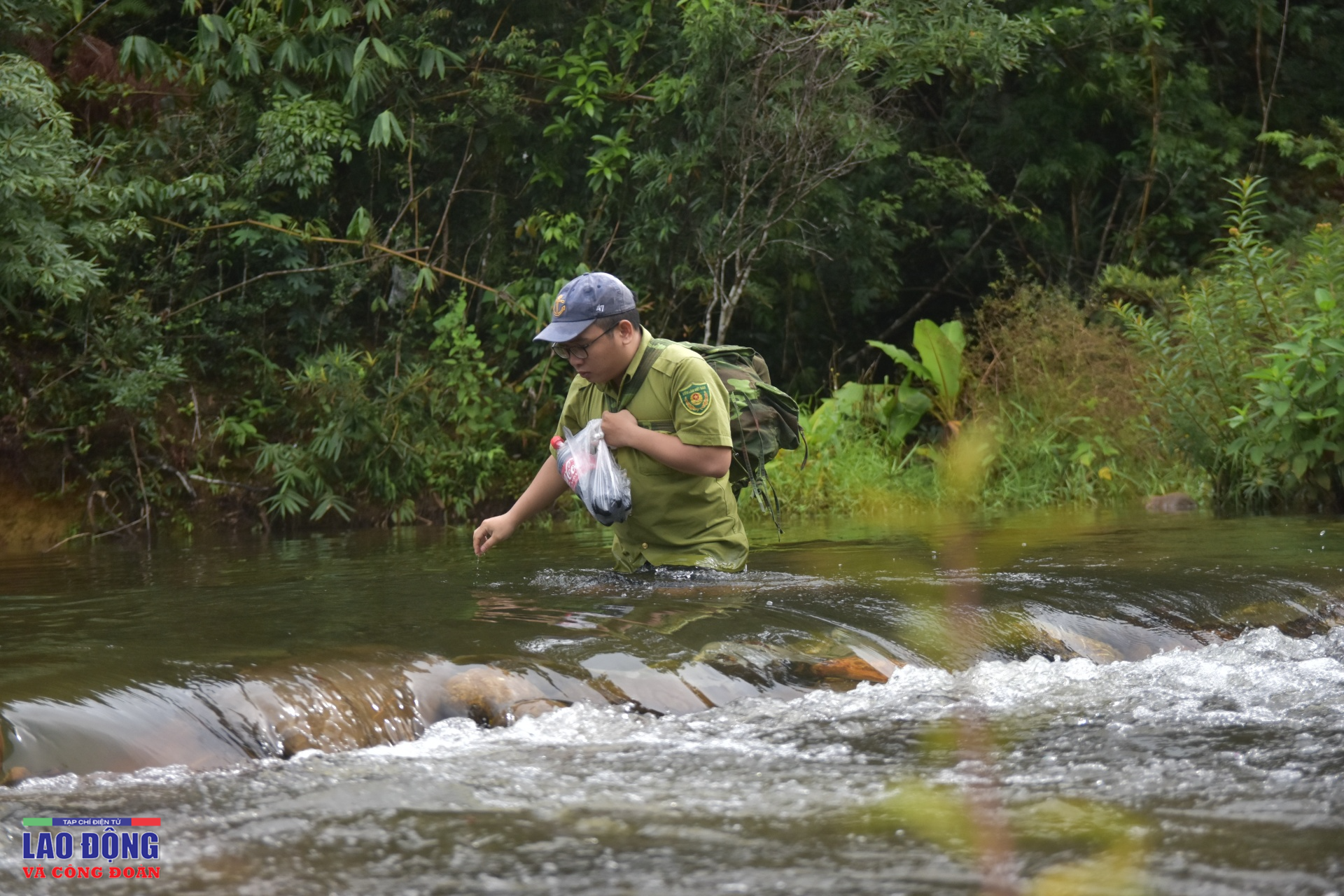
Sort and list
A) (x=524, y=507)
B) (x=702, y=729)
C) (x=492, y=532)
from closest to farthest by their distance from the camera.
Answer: (x=702, y=729) → (x=492, y=532) → (x=524, y=507)

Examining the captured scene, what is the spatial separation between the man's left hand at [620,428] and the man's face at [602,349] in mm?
177

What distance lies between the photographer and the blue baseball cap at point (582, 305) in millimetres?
5469

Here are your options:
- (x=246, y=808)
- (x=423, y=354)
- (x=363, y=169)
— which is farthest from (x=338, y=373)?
(x=246, y=808)

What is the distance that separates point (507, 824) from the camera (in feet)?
10.5

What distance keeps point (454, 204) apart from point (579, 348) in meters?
8.76

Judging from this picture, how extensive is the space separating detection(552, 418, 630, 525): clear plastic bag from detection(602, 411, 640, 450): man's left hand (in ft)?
0.24

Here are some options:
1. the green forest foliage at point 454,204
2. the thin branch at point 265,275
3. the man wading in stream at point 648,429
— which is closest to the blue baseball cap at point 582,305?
the man wading in stream at point 648,429

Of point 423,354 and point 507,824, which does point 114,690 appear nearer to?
point 507,824

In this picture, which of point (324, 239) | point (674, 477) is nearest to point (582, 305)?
point (674, 477)

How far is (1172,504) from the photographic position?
35.9 feet

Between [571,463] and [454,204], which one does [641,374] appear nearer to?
[571,463]

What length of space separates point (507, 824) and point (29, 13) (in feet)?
30.6

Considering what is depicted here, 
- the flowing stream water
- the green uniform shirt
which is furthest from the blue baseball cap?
the flowing stream water

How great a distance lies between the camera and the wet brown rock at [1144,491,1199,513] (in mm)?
10758
